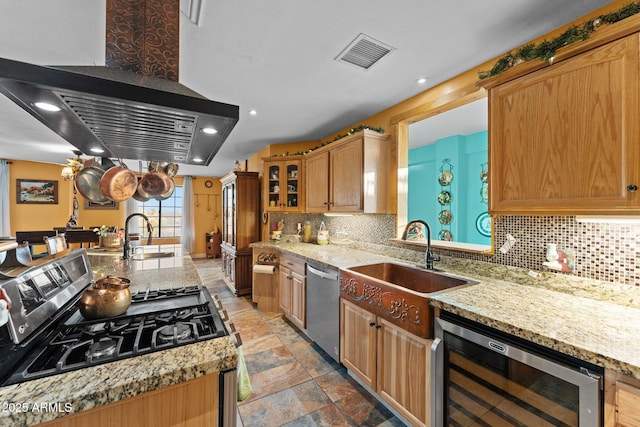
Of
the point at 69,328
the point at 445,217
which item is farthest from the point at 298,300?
the point at 445,217

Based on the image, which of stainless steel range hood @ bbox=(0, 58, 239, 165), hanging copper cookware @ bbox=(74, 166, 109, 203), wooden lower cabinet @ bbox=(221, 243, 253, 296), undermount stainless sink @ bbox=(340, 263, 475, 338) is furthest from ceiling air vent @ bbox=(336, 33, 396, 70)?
wooden lower cabinet @ bbox=(221, 243, 253, 296)

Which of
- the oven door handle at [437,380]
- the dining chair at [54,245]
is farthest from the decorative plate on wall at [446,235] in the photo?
the dining chair at [54,245]

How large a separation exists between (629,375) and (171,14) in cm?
239

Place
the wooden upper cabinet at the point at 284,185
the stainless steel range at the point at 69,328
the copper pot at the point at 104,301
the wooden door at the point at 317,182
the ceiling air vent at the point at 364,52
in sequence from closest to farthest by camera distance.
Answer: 1. the stainless steel range at the point at 69,328
2. the copper pot at the point at 104,301
3. the ceiling air vent at the point at 364,52
4. the wooden door at the point at 317,182
5. the wooden upper cabinet at the point at 284,185

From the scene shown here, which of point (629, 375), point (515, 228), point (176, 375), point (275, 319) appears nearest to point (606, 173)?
point (515, 228)

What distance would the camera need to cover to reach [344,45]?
1.78 metres

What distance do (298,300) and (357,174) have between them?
153cm

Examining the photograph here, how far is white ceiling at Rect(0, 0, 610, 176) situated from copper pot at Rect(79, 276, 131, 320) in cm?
149

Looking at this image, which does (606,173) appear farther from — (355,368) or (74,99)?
(74,99)

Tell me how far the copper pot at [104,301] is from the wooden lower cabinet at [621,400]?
1.86 meters

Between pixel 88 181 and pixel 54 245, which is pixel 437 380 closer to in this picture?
pixel 54 245

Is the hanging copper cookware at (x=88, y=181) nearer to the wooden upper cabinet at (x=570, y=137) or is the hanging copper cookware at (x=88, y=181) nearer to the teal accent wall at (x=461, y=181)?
the wooden upper cabinet at (x=570, y=137)

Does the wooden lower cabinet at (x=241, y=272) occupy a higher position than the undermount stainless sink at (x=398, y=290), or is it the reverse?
the undermount stainless sink at (x=398, y=290)

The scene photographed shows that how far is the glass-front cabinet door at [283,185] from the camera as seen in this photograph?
3842mm
